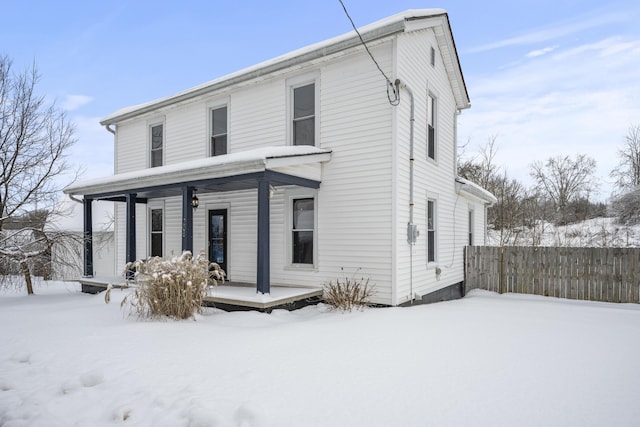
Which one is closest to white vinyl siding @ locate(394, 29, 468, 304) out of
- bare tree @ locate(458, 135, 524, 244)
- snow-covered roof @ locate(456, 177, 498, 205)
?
snow-covered roof @ locate(456, 177, 498, 205)

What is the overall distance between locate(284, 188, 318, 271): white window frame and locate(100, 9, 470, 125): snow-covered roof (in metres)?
2.90

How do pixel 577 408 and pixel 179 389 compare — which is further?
pixel 179 389

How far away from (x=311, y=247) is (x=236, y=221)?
7.58 feet

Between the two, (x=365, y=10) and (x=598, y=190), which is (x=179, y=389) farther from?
(x=598, y=190)

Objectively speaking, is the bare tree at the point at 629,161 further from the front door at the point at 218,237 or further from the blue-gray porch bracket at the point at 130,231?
the blue-gray porch bracket at the point at 130,231

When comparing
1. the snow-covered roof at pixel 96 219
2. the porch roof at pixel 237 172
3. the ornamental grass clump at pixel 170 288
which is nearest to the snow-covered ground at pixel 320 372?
the ornamental grass clump at pixel 170 288

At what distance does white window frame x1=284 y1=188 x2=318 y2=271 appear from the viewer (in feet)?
26.0

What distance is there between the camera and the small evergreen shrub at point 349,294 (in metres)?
6.86

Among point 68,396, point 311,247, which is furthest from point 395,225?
point 68,396

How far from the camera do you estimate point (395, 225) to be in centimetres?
702

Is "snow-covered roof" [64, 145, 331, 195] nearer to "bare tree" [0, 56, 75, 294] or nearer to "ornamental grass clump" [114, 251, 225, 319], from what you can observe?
"ornamental grass clump" [114, 251, 225, 319]

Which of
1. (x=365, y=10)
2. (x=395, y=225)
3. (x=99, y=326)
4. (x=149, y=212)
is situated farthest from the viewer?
(x=149, y=212)

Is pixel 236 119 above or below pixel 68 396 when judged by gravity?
above

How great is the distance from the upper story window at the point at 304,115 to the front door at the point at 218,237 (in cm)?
290
